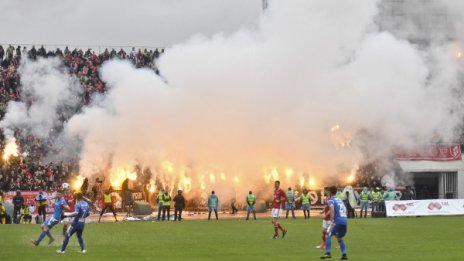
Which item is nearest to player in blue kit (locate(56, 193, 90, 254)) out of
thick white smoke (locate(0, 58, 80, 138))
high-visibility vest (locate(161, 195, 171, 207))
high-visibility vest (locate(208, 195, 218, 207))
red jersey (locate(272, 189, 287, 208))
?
red jersey (locate(272, 189, 287, 208))

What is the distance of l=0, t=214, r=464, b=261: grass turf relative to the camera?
21906 mm

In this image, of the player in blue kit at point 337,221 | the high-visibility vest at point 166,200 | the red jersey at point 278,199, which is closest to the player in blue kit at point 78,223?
the player in blue kit at point 337,221

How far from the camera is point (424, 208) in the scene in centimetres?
4475

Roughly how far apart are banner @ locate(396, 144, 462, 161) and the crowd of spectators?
1830cm

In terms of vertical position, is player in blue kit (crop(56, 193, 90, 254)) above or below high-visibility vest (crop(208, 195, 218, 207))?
below

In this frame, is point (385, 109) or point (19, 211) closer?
point (19, 211)

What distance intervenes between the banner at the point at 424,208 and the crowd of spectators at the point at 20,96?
1913cm

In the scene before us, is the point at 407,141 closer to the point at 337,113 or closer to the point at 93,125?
the point at 337,113

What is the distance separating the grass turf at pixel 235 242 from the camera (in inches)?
862

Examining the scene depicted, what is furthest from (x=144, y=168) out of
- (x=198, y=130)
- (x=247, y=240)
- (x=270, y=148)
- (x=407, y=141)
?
(x=247, y=240)

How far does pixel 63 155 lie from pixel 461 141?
2581 cm

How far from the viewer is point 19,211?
136ft

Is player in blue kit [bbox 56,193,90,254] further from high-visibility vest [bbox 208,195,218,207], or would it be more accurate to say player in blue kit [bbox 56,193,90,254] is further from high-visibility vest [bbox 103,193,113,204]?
high-visibility vest [bbox 208,195,218,207]

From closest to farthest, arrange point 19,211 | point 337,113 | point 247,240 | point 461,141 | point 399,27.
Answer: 1. point 247,240
2. point 19,211
3. point 399,27
4. point 337,113
5. point 461,141
